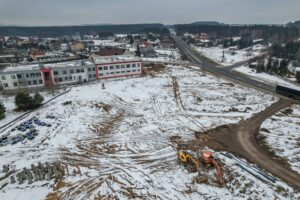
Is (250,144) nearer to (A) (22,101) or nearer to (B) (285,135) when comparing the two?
(B) (285,135)

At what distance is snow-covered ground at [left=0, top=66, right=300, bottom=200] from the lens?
19422 mm

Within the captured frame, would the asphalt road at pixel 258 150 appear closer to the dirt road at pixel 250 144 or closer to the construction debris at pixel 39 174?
the dirt road at pixel 250 144

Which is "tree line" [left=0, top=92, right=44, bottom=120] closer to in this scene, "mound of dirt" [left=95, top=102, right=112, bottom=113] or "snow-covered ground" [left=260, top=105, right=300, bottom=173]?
"mound of dirt" [left=95, top=102, right=112, bottom=113]

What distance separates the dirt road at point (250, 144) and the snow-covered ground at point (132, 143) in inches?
71.5

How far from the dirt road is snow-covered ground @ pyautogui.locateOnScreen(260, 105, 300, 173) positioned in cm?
115

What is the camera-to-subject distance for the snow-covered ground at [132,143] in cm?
1942

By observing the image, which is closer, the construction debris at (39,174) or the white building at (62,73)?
the construction debris at (39,174)

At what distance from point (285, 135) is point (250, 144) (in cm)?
628

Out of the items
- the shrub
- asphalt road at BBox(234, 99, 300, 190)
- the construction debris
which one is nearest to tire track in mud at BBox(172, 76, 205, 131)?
asphalt road at BBox(234, 99, 300, 190)

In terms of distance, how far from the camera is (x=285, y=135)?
2912 cm

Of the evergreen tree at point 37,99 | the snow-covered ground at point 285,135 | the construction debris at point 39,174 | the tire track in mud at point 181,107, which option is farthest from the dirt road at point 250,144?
the evergreen tree at point 37,99

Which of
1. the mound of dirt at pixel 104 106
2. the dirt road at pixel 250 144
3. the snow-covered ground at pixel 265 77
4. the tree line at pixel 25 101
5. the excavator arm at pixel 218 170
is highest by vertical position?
the tree line at pixel 25 101

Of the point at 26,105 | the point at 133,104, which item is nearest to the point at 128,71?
the point at 133,104

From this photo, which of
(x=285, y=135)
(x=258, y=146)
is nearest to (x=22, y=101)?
(x=258, y=146)
